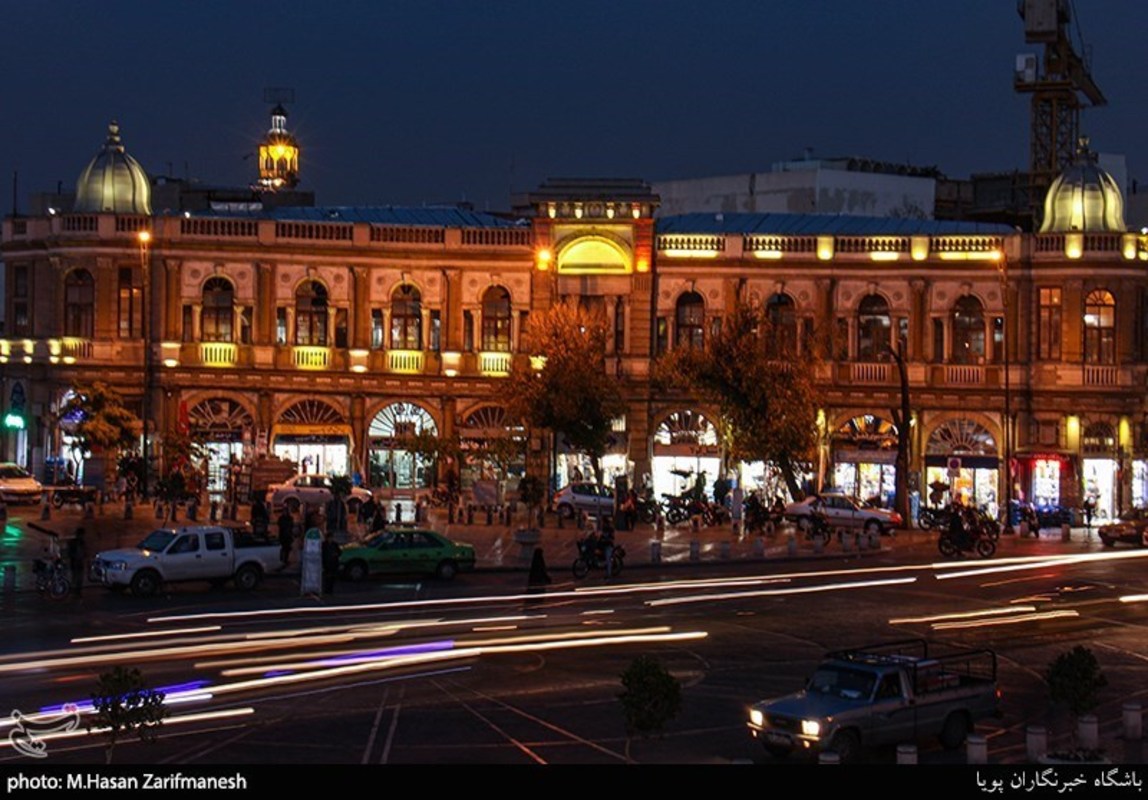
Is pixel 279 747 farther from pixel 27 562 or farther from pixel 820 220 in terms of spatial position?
pixel 820 220

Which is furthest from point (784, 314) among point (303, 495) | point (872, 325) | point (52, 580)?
point (52, 580)

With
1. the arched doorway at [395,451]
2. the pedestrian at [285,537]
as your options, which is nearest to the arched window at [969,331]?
the arched doorway at [395,451]

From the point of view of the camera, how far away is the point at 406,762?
22094 mm

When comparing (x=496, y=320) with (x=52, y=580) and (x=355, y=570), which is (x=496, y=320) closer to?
(x=355, y=570)

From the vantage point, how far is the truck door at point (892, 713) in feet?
75.0

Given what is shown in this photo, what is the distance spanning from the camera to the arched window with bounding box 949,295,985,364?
6538 centimetres

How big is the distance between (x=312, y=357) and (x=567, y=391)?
10.7 m

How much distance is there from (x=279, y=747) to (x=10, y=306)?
48.1 m

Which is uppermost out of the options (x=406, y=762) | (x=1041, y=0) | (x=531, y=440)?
(x=1041, y=0)

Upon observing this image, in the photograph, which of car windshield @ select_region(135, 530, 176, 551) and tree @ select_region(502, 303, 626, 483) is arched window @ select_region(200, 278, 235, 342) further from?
car windshield @ select_region(135, 530, 176, 551)

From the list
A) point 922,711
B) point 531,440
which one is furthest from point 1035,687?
point 531,440

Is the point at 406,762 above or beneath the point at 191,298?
beneath

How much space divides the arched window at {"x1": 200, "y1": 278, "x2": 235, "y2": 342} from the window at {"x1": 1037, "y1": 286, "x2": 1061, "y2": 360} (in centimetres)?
2870

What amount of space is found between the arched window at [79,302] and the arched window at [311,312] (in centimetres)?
725
